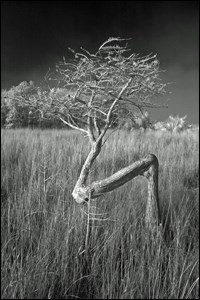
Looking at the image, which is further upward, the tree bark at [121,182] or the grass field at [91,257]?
the tree bark at [121,182]

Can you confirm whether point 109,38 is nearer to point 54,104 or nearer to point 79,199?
point 54,104

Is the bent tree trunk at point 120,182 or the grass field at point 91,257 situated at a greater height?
the bent tree trunk at point 120,182

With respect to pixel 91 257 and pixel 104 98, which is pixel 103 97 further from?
pixel 91 257

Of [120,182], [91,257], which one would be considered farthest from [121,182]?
[91,257]

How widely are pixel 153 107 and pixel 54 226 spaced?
2.54 ft

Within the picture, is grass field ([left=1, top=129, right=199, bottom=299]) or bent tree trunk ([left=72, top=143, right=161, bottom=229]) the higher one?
bent tree trunk ([left=72, top=143, right=161, bottom=229])

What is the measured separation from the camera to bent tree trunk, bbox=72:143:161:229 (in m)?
1.48

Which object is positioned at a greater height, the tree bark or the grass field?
the tree bark

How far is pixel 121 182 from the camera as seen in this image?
5.04 ft

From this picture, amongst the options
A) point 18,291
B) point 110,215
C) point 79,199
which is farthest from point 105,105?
point 18,291

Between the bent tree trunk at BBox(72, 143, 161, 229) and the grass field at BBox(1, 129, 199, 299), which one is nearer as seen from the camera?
the grass field at BBox(1, 129, 199, 299)

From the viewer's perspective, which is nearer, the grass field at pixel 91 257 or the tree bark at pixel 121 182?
the grass field at pixel 91 257

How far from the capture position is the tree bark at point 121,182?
4.87ft

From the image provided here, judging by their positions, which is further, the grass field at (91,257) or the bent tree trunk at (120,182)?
the bent tree trunk at (120,182)
